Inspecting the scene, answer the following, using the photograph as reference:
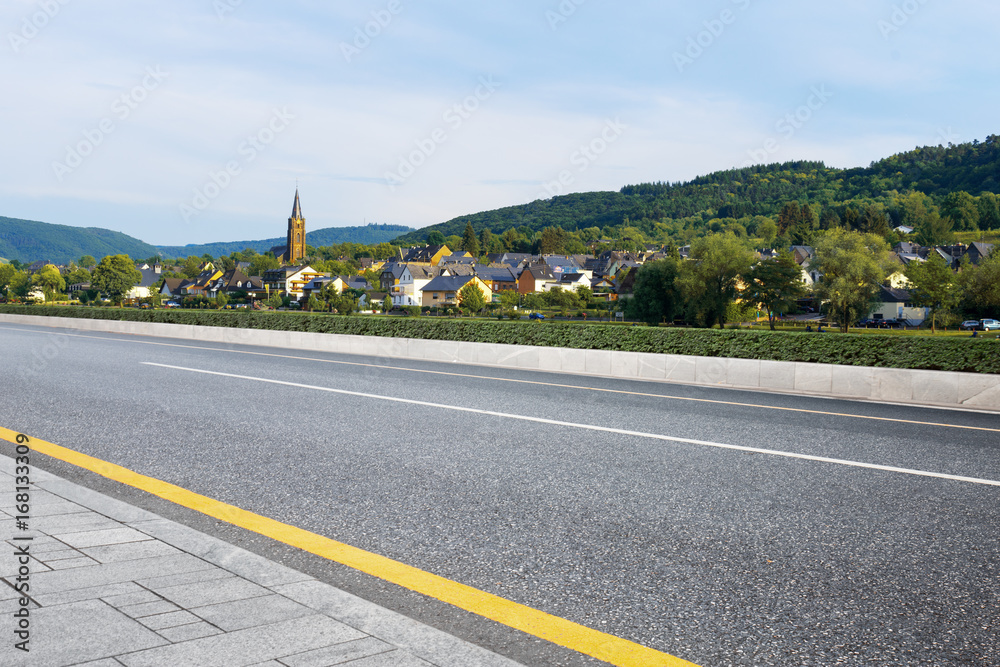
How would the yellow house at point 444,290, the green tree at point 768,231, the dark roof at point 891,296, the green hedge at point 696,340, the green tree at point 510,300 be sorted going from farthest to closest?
the green tree at point 768,231
the yellow house at point 444,290
the green tree at point 510,300
the dark roof at point 891,296
the green hedge at point 696,340

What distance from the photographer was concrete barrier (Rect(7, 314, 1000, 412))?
12.4 meters

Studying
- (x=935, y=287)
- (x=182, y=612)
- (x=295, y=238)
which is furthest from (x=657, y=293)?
(x=295, y=238)

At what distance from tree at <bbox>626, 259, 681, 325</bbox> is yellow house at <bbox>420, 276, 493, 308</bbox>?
56.4m

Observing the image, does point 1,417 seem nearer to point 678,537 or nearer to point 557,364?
point 678,537

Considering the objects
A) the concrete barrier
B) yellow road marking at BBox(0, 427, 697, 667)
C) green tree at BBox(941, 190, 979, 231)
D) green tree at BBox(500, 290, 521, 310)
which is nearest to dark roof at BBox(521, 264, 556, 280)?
green tree at BBox(500, 290, 521, 310)

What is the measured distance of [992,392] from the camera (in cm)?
1195

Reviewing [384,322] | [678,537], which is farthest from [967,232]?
[678,537]

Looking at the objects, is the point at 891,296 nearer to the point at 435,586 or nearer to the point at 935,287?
the point at 935,287

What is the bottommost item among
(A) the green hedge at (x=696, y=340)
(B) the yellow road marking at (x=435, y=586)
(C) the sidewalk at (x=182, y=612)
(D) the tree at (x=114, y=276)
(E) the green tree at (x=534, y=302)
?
(B) the yellow road marking at (x=435, y=586)

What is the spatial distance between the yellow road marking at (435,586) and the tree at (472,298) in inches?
4394

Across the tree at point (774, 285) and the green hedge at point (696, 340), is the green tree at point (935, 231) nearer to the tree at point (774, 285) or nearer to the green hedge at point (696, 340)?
the tree at point (774, 285)

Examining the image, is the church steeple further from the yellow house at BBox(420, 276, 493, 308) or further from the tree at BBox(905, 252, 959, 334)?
the tree at BBox(905, 252, 959, 334)

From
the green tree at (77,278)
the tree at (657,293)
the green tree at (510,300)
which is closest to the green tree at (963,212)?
the green tree at (510,300)

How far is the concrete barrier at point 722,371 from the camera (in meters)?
12.4
